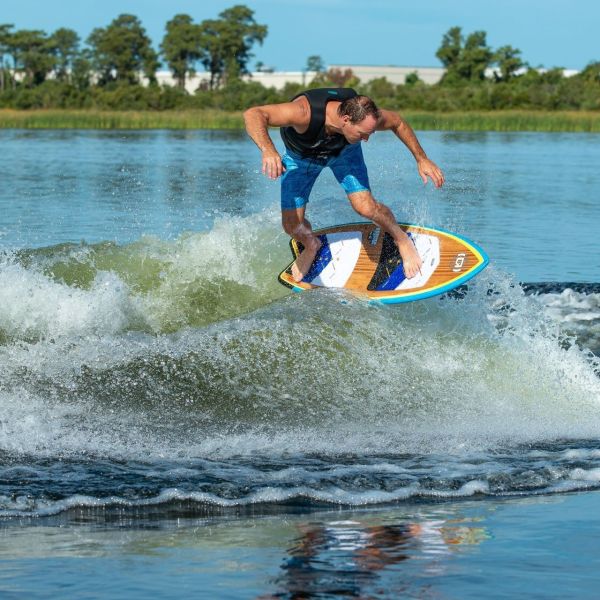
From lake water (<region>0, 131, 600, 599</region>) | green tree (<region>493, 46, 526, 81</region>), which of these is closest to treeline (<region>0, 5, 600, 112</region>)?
green tree (<region>493, 46, 526, 81</region>)

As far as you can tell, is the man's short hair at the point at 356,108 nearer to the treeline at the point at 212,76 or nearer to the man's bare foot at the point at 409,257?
the man's bare foot at the point at 409,257

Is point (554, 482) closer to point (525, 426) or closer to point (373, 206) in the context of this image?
point (525, 426)

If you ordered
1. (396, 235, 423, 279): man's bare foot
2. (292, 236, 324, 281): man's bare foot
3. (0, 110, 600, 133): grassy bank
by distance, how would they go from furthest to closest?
1. (0, 110, 600, 133): grassy bank
2. (292, 236, 324, 281): man's bare foot
3. (396, 235, 423, 279): man's bare foot

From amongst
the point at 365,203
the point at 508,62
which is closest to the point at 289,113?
the point at 365,203

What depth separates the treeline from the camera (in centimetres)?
7000

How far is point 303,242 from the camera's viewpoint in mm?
9555

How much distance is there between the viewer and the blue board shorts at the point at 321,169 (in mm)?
8773

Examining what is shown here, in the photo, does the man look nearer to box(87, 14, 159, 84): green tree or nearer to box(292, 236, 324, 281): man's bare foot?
box(292, 236, 324, 281): man's bare foot

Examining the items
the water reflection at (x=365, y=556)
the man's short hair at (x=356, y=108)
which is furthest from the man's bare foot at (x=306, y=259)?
the water reflection at (x=365, y=556)

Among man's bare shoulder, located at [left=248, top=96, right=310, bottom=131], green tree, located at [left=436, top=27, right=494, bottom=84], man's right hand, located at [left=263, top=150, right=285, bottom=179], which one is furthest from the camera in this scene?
green tree, located at [left=436, top=27, right=494, bottom=84]

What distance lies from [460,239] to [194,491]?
401 cm

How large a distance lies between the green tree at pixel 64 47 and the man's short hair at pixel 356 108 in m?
116

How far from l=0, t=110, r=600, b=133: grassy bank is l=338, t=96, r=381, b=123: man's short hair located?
42375 mm

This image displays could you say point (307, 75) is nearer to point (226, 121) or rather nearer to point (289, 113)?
point (226, 121)
